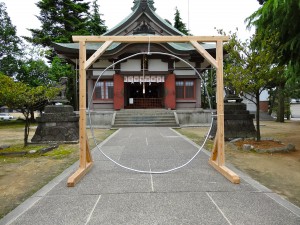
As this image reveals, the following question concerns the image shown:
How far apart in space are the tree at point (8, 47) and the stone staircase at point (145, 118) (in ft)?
49.6

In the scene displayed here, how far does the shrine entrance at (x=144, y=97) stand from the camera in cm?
2413

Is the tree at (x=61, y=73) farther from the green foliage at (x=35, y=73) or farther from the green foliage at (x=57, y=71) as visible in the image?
the green foliage at (x=35, y=73)

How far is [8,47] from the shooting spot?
2884 centimetres

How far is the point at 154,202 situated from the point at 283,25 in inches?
239

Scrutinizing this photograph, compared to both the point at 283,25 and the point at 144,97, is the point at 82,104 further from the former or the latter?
the point at 144,97

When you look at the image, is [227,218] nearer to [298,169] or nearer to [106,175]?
[106,175]

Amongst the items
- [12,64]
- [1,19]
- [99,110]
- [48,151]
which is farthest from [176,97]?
[1,19]

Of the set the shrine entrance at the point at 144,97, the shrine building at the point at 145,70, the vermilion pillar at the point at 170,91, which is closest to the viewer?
the shrine building at the point at 145,70

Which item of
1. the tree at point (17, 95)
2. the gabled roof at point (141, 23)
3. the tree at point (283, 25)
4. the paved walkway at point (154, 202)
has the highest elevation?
the gabled roof at point (141, 23)

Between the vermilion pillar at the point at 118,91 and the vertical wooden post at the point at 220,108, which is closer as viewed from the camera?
the vertical wooden post at the point at 220,108

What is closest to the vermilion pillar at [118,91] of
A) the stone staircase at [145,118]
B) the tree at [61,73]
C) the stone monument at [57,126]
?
the stone staircase at [145,118]

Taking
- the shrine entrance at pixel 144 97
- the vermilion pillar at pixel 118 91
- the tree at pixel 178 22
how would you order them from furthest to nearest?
the tree at pixel 178 22 → the shrine entrance at pixel 144 97 → the vermilion pillar at pixel 118 91

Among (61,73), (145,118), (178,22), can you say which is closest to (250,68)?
(145,118)

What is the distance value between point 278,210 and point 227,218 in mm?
→ 812
